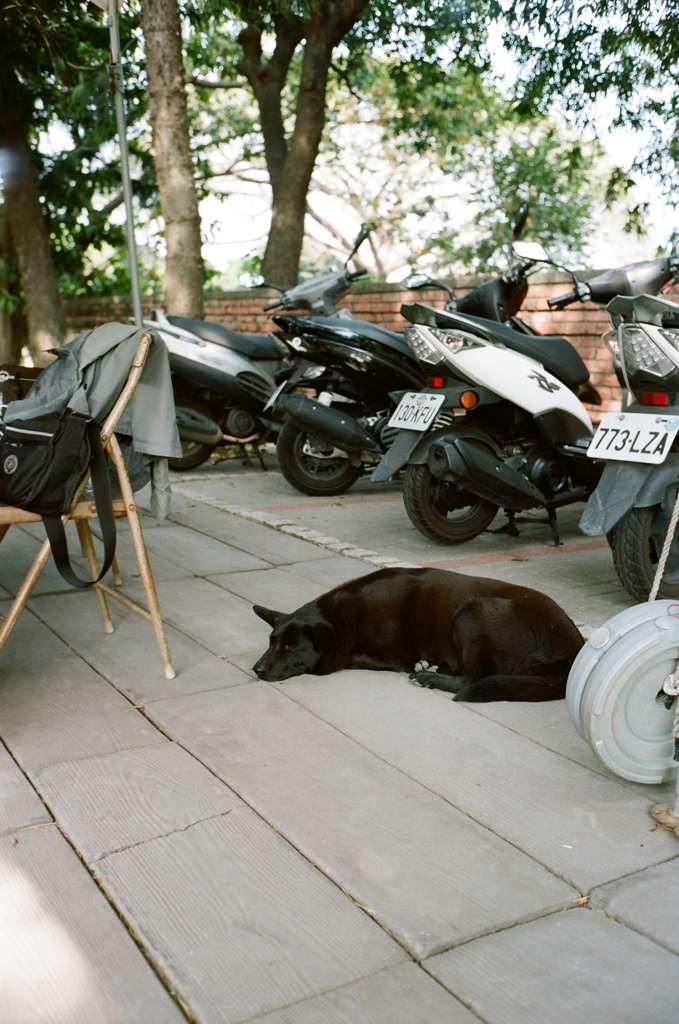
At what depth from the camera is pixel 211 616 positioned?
4199 millimetres

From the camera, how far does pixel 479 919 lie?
2.00 m

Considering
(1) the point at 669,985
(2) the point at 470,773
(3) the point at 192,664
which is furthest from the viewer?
(3) the point at 192,664

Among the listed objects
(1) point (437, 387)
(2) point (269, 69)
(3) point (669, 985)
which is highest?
(2) point (269, 69)

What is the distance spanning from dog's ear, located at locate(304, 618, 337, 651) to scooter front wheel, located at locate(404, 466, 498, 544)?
2.01m

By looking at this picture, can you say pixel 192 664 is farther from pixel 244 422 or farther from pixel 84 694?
pixel 244 422

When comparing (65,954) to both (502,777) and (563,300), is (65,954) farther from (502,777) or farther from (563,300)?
(563,300)

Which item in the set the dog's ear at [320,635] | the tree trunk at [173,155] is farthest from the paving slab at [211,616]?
the tree trunk at [173,155]

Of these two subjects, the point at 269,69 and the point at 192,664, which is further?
the point at 269,69

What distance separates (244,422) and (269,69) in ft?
21.0

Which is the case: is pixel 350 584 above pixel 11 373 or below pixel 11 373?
below

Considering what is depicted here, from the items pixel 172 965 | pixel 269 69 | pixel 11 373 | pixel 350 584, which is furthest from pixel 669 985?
pixel 269 69

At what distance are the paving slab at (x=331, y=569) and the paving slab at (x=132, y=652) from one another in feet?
3.29

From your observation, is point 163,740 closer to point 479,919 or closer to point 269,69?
point 479,919

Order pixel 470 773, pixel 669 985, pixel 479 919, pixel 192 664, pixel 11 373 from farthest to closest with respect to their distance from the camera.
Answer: pixel 11 373
pixel 192 664
pixel 470 773
pixel 479 919
pixel 669 985
